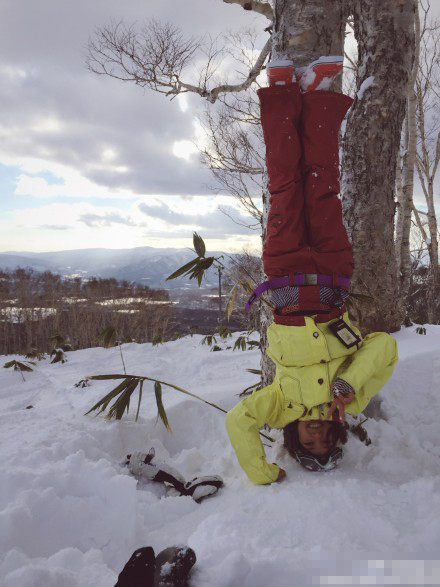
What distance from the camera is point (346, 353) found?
1762mm

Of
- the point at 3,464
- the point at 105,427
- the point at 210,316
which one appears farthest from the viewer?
the point at 210,316

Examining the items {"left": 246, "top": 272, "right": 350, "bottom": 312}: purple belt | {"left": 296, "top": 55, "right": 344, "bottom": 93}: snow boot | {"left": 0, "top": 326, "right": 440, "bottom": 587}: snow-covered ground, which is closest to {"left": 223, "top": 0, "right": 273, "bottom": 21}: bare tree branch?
{"left": 296, "top": 55, "right": 344, "bottom": 93}: snow boot

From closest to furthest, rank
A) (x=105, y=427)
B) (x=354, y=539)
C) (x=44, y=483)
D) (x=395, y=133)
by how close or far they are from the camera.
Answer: (x=354, y=539) → (x=44, y=483) → (x=105, y=427) → (x=395, y=133)

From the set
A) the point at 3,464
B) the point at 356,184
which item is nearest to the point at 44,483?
the point at 3,464

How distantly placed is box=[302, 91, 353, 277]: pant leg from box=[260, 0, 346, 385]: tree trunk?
0.56m

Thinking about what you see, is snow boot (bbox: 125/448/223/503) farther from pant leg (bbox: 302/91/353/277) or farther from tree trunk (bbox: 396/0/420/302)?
tree trunk (bbox: 396/0/420/302)

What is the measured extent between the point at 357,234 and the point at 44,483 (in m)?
2.86

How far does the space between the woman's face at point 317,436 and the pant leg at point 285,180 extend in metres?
0.75

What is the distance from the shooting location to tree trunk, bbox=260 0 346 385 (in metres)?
2.16

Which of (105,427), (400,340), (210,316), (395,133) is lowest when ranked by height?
(210,316)

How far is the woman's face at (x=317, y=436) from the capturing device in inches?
69.0

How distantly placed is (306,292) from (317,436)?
70cm

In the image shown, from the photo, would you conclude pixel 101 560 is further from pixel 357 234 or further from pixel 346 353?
pixel 357 234

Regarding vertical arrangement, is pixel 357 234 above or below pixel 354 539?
above
